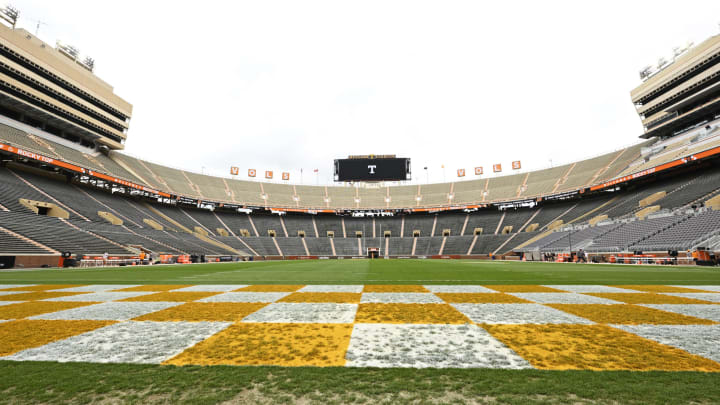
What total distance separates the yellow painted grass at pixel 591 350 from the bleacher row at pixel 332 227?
Answer: 29.2 m

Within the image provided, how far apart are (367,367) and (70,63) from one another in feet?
212

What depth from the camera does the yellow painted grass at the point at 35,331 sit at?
9.95ft

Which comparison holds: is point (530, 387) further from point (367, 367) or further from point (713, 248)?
point (713, 248)

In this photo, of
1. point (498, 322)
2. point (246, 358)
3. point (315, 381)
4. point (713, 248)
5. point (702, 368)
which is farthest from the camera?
point (713, 248)

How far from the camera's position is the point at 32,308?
512cm

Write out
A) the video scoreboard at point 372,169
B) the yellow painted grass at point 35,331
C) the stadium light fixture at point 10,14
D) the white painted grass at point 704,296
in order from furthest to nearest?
the video scoreboard at point 372,169, the stadium light fixture at point 10,14, the white painted grass at point 704,296, the yellow painted grass at point 35,331

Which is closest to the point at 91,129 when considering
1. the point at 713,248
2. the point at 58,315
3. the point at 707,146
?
the point at 58,315

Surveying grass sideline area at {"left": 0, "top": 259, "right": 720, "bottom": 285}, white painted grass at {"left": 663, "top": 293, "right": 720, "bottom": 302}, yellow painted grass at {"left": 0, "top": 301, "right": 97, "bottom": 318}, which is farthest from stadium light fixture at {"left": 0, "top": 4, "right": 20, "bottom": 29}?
white painted grass at {"left": 663, "top": 293, "right": 720, "bottom": 302}

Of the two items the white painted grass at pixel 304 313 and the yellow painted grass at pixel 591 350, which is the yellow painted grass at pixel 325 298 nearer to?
the white painted grass at pixel 304 313

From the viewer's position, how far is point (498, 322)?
395 cm

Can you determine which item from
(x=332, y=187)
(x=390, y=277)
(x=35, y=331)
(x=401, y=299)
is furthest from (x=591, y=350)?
(x=332, y=187)

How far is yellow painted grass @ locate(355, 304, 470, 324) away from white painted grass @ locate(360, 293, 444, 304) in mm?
344

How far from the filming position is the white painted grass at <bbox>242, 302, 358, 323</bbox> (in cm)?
416

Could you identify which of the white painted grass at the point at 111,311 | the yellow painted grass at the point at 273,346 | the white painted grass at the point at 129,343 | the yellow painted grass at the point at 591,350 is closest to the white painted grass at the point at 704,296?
the yellow painted grass at the point at 591,350
